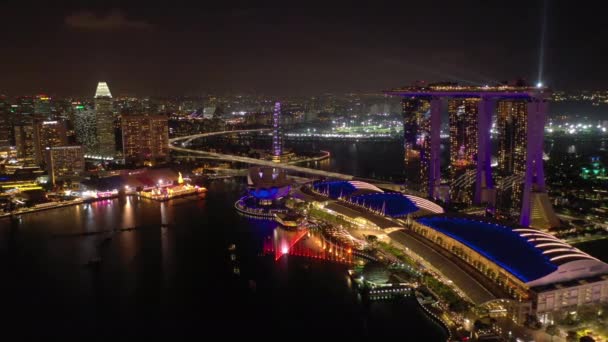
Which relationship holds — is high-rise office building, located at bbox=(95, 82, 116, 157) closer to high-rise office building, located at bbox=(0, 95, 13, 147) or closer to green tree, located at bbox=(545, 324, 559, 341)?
high-rise office building, located at bbox=(0, 95, 13, 147)

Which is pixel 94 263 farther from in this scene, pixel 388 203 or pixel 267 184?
pixel 388 203

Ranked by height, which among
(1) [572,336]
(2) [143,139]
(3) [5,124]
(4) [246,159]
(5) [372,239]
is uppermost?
(3) [5,124]

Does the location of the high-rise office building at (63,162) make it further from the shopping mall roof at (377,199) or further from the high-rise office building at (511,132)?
the high-rise office building at (511,132)

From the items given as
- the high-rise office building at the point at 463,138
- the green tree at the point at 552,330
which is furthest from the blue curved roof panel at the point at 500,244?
the high-rise office building at the point at 463,138

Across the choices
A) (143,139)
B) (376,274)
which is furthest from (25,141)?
(376,274)

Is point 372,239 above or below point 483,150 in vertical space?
below

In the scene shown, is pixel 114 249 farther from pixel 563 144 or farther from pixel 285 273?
pixel 563 144
